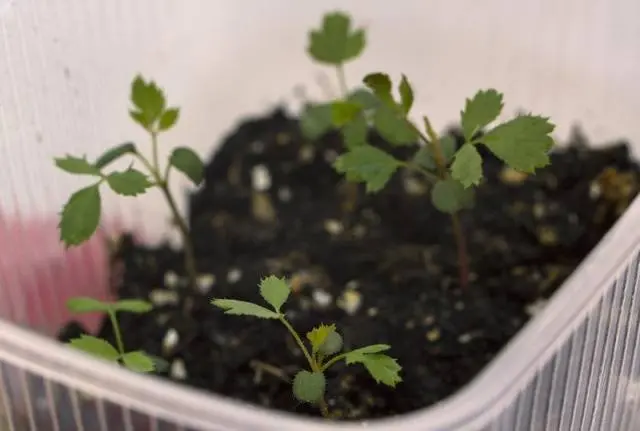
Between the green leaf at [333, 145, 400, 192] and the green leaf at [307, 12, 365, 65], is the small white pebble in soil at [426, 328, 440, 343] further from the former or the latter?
the green leaf at [307, 12, 365, 65]

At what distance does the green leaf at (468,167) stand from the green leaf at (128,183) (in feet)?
0.75

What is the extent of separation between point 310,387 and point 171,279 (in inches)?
12.7

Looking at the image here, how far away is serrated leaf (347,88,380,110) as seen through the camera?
2.57ft

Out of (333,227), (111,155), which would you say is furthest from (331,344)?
(333,227)

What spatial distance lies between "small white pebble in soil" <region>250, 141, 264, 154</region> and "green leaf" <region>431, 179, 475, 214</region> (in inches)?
14.9

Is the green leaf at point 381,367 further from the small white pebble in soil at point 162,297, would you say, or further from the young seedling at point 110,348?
the small white pebble in soil at point 162,297

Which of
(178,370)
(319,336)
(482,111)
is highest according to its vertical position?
(482,111)

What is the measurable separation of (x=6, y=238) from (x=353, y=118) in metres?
0.31

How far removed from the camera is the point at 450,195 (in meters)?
0.69

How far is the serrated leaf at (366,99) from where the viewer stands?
2.57ft

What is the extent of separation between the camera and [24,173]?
76 cm

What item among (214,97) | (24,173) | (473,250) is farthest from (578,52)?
(24,173)

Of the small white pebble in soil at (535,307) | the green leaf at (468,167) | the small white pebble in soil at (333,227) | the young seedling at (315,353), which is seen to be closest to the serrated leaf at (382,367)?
the young seedling at (315,353)

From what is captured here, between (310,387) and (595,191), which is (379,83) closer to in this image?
(310,387)
